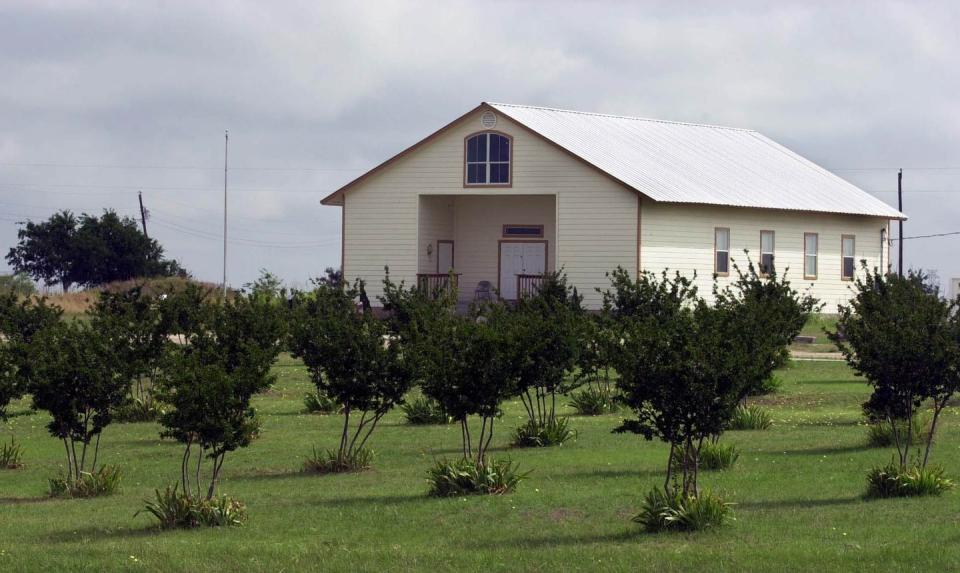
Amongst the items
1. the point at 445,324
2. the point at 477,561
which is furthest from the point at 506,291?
the point at 477,561

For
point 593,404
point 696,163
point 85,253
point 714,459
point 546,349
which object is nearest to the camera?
point 714,459

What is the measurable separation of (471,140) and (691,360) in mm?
33839

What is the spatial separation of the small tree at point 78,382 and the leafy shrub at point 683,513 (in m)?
7.45

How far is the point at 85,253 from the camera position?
73938mm

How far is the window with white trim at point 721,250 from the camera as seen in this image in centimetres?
4825

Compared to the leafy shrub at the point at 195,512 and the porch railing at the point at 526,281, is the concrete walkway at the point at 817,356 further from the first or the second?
the leafy shrub at the point at 195,512

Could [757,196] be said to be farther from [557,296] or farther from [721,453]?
[721,453]

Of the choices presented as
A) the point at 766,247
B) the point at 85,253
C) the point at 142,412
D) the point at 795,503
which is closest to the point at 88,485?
the point at 795,503

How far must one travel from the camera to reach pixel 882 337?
17172mm

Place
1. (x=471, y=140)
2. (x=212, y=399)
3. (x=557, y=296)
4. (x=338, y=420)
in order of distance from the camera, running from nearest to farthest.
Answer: (x=212, y=399)
(x=338, y=420)
(x=557, y=296)
(x=471, y=140)

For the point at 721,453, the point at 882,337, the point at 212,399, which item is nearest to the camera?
the point at 212,399

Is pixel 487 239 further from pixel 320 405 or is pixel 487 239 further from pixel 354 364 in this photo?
pixel 354 364

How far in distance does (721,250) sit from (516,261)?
22.8 ft

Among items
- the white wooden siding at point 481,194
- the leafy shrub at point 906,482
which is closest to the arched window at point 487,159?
the white wooden siding at point 481,194
